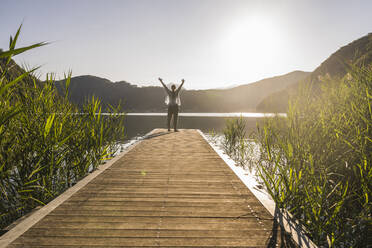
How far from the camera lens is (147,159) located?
4.43 m

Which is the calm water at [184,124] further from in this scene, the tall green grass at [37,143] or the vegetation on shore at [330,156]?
the tall green grass at [37,143]

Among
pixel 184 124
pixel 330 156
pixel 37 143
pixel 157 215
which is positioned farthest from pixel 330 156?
pixel 184 124

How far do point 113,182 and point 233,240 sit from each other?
6.34 feet

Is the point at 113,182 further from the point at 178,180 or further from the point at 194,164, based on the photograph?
the point at 194,164

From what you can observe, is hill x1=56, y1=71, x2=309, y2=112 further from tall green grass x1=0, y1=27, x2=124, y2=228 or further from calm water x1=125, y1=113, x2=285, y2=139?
tall green grass x1=0, y1=27, x2=124, y2=228

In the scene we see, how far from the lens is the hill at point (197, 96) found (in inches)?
3821

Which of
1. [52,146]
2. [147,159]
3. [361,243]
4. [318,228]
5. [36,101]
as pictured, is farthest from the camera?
[147,159]

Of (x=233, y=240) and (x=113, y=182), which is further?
(x=113, y=182)

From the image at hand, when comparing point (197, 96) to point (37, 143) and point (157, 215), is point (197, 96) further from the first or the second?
point (157, 215)

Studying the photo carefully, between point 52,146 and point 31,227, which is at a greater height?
point 52,146

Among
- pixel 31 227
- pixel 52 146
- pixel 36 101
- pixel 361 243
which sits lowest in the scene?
pixel 361 243

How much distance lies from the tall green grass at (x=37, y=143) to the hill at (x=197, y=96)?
85216 millimetres

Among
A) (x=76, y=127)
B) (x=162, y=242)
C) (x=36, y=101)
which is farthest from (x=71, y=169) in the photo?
(x=162, y=242)

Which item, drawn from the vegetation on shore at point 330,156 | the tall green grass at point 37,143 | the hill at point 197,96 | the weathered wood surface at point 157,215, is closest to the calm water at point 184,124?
the vegetation on shore at point 330,156
